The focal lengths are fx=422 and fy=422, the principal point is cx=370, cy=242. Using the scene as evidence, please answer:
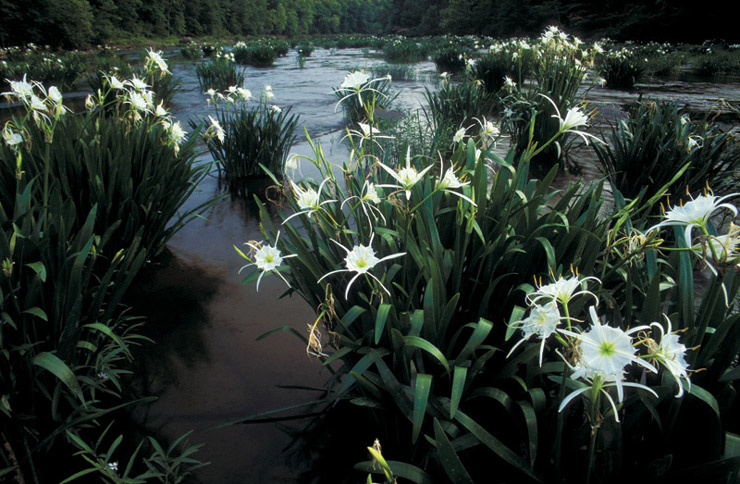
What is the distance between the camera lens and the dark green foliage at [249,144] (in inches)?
141

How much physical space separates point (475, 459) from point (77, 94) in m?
10.6

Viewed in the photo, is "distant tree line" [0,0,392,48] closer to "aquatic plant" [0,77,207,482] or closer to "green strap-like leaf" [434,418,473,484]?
"aquatic plant" [0,77,207,482]

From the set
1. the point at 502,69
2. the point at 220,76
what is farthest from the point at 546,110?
the point at 220,76

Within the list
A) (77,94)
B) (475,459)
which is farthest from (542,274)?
(77,94)

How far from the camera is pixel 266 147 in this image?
146 inches

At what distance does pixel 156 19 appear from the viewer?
112ft

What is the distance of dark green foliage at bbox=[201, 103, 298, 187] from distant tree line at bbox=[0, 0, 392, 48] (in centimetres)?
2341

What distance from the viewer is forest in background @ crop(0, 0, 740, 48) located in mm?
21438

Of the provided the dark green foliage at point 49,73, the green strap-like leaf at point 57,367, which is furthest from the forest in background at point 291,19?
the green strap-like leaf at point 57,367

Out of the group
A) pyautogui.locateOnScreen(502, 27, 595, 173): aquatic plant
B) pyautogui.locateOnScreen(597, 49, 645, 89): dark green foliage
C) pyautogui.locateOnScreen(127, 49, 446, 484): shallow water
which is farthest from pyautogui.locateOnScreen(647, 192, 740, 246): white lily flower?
pyautogui.locateOnScreen(597, 49, 645, 89): dark green foliage

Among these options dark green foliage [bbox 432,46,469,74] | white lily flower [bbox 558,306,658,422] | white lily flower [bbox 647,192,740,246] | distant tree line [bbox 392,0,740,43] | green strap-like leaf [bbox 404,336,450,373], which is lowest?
green strap-like leaf [bbox 404,336,450,373]

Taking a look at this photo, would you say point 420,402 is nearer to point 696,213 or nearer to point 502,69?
point 696,213

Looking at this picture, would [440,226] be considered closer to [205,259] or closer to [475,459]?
[475,459]

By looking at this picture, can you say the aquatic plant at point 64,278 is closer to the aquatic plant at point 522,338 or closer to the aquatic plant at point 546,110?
the aquatic plant at point 522,338
